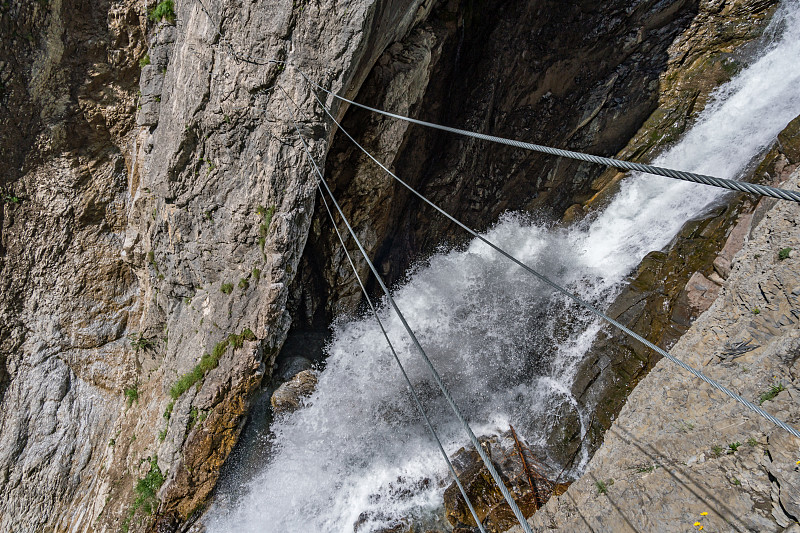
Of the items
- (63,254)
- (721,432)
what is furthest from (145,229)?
(721,432)

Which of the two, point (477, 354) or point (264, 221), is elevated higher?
point (264, 221)

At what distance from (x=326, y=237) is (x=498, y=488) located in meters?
4.70

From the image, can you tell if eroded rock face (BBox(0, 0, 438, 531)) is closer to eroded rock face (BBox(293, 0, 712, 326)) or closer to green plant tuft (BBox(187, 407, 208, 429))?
green plant tuft (BBox(187, 407, 208, 429))

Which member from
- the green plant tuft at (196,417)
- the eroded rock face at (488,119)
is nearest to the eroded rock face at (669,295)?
the eroded rock face at (488,119)

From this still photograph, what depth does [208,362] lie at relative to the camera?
643cm

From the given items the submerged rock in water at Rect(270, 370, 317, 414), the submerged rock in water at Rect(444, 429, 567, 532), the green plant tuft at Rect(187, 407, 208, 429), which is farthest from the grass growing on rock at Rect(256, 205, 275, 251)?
the submerged rock in water at Rect(444, 429, 567, 532)

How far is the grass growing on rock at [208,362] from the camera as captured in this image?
6.36 m

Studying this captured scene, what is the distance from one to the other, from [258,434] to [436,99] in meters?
6.71

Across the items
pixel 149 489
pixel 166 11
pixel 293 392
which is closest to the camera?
pixel 149 489

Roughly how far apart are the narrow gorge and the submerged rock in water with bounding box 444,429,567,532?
16 cm

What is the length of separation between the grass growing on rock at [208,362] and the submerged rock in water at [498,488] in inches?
145

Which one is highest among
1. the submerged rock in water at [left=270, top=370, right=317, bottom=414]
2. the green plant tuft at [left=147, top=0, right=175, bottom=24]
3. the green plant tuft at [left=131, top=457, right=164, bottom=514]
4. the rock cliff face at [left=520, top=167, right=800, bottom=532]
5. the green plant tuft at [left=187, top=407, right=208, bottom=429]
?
the green plant tuft at [left=147, top=0, right=175, bottom=24]

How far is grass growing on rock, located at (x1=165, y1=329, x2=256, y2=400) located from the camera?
6.36 metres

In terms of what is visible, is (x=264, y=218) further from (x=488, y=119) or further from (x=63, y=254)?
(x=488, y=119)
